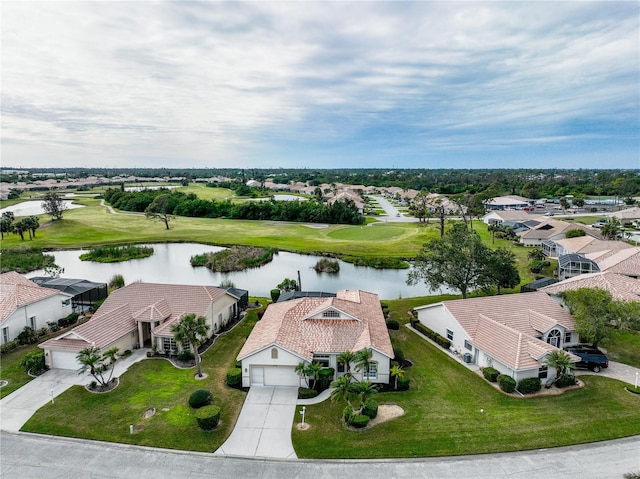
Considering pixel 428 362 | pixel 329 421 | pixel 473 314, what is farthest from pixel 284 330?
pixel 473 314

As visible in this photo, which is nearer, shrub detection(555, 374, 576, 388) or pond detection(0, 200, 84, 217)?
shrub detection(555, 374, 576, 388)

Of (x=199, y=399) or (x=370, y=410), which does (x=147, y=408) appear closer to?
(x=199, y=399)

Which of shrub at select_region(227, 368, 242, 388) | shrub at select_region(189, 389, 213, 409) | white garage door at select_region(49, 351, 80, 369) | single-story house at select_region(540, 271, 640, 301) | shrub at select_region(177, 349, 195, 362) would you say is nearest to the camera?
shrub at select_region(189, 389, 213, 409)

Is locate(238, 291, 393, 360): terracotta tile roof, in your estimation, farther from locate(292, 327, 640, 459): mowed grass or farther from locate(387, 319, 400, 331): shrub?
locate(292, 327, 640, 459): mowed grass

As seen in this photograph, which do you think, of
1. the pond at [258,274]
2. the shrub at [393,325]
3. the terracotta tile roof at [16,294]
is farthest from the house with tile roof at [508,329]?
the terracotta tile roof at [16,294]

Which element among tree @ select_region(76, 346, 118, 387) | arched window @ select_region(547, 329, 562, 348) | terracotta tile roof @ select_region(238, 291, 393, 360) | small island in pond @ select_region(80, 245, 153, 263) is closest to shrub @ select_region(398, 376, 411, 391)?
terracotta tile roof @ select_region(238, 291, 393, 360)

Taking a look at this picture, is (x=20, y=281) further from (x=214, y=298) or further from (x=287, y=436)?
(x=287, y=436)
